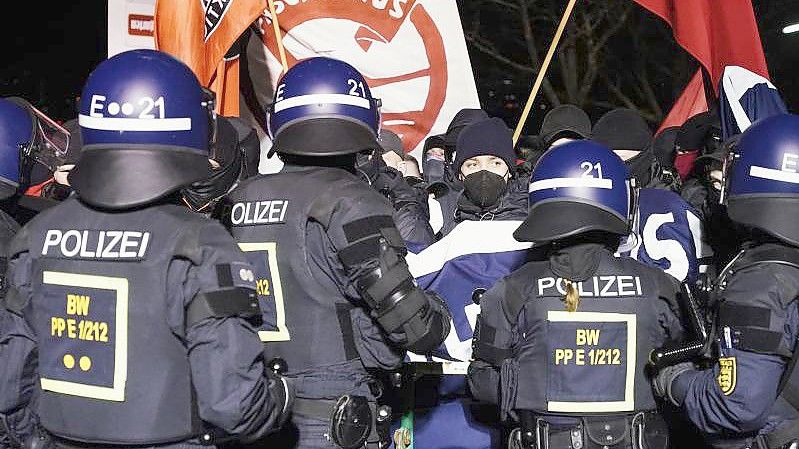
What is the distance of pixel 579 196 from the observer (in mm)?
4535

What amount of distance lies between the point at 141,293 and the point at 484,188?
359 centimetres

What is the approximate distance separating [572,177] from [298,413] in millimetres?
1522

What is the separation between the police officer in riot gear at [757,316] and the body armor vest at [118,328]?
6.26ft

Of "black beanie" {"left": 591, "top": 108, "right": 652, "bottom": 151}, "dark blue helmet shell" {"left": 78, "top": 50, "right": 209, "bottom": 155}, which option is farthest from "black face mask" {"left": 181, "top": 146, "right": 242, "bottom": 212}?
"black beanie" {"left": 591, "top": 108, "right": 652, "bottom": 151}

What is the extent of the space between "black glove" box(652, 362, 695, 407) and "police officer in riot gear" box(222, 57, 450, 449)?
897mm

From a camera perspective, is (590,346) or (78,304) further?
(590,346)

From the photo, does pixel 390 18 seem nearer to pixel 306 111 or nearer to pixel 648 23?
pixel 306 111

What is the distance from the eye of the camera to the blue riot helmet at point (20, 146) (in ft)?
16.0

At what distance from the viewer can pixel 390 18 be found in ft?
28.0

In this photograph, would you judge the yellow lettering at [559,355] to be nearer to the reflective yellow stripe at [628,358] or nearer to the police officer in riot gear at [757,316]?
the reflective yellow stripe at [628,358]

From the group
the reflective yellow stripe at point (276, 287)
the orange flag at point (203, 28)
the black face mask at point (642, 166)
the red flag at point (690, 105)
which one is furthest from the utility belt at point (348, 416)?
the red flag at point (690, 105)

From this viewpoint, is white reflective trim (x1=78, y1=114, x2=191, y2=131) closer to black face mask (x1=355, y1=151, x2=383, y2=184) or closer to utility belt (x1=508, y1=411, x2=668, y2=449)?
utility belt (x1=508, y1=411, x2=668, y2=449)

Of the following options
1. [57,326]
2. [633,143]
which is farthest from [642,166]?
[57,326]

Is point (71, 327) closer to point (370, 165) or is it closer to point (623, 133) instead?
point (370, 165)
